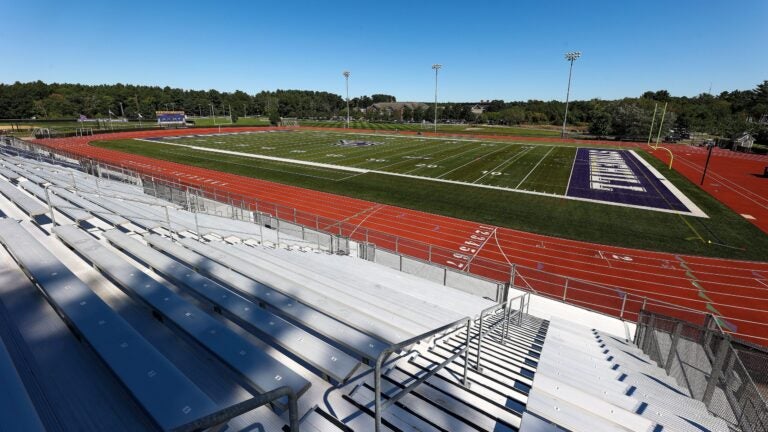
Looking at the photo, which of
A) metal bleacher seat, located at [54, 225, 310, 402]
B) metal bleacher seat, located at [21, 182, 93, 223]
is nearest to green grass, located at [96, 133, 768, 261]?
metal bleacher seat, located at [21, 182, 93, 223]

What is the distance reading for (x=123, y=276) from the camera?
530 centimetres

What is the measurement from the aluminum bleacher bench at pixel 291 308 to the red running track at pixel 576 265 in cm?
749

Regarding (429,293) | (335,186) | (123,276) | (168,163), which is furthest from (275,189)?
(123,276)

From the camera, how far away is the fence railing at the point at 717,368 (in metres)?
4.89

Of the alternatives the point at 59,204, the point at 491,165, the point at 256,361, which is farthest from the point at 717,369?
the point at 491,165

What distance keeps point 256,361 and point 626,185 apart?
39.4 metres

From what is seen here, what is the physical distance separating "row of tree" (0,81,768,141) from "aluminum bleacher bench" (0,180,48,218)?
92276 millimetres

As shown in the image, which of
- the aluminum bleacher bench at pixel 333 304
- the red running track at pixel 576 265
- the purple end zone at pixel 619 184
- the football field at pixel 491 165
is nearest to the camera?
the aluminum bleacher bench at pixel 333 304

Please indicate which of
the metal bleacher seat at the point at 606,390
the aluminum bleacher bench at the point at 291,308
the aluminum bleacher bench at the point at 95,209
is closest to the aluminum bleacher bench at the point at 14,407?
the aluminum bleacher bench at the point at 291,308

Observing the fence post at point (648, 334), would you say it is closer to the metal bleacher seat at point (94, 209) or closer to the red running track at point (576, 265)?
the red running track at point (576, 265)

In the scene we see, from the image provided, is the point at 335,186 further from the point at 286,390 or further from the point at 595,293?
the point at 286,390

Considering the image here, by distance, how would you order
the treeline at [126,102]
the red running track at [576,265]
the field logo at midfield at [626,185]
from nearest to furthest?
1. the red running track at [576,265]
2. the field logo at midfield at [626,185]
3. the treeline at [126,102]

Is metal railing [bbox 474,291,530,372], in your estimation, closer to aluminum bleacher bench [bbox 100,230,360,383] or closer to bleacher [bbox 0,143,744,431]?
bleacher [bbox 0,143,744,431]

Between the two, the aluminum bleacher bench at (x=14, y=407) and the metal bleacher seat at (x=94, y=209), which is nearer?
the aluminum bleacher bench at (x=14, y=407)
